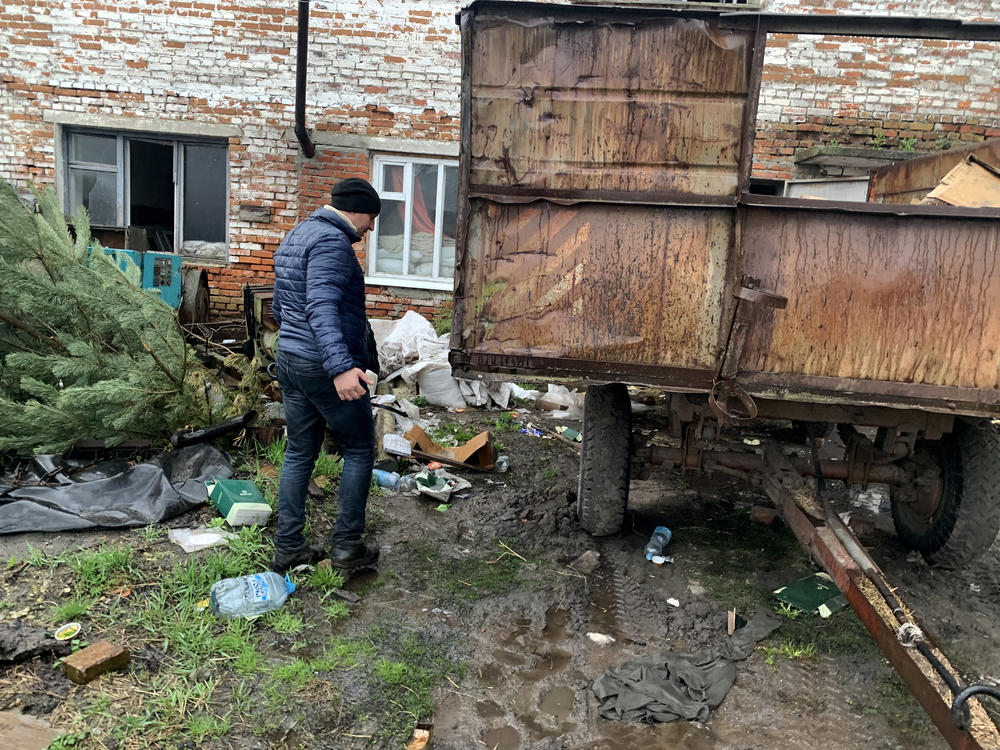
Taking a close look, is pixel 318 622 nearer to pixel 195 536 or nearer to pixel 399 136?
pixel 195 536

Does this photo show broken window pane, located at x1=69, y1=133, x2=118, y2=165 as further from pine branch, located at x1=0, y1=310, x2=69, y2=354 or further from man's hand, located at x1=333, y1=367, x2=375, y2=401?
man's hand, located at x1=333, y1=367, x2=375, y2=401

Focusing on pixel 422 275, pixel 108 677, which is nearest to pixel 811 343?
pixel 108 677

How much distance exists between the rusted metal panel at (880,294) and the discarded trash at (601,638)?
4.51ft

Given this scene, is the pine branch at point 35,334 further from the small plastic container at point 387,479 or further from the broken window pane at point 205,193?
the broken window pane at point 205,193

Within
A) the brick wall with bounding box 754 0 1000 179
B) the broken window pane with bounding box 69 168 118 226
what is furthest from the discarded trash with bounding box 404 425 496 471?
the broken window pane with bounding box 69 168 118 226

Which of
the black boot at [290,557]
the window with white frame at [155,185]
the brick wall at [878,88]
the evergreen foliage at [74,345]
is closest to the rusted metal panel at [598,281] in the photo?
the black boot at [290,557]

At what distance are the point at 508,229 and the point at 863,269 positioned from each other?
146cm

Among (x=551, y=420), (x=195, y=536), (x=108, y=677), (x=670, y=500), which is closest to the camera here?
(x=108, y=677)

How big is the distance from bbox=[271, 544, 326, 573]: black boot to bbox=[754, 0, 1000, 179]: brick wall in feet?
22.8

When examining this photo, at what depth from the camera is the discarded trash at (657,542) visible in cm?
385

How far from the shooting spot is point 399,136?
8336mm

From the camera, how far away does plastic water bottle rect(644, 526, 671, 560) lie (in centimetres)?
385

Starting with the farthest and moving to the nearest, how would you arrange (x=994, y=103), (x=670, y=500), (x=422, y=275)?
1. (x=422, y=275)
2. (x=994, y=103)
3. (x=670, y=500)

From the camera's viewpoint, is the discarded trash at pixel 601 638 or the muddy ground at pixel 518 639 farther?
the discarded trash at pixel 601 638
